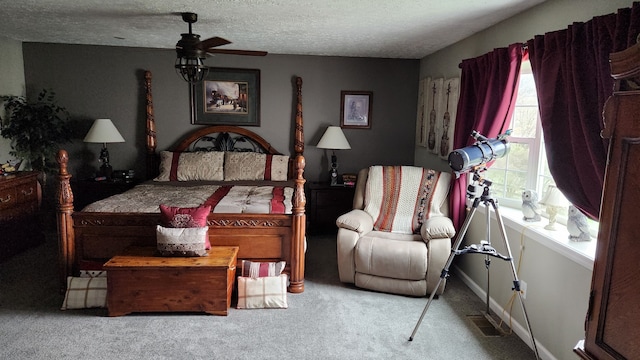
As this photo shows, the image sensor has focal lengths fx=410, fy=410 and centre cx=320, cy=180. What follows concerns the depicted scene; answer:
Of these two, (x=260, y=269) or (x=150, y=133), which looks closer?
(x=260, y=269)

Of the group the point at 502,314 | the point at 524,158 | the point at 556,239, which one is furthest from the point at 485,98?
the point at 502,314

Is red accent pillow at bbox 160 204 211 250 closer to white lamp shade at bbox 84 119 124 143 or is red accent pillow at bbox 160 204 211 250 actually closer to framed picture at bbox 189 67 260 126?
white lamp shade at bbox 84 119 124 143

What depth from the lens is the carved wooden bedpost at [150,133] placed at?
4.95 meters

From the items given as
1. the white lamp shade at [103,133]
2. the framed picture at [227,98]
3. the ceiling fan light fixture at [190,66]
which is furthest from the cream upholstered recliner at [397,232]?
the white lamp shade at [103,133]

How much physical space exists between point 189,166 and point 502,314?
11.8 feet

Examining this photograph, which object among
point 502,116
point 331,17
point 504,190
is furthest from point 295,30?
point 504,190

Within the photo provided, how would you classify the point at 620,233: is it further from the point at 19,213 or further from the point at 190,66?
the point at 19,213

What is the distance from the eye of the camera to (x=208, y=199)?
12.3 feet

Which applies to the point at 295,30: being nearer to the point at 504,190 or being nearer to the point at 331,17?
the point at 331,17

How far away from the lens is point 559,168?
7.75ft

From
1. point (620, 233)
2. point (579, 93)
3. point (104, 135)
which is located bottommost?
point (620, 233)

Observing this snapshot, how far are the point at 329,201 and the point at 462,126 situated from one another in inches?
76.5

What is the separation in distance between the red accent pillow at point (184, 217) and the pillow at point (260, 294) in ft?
1.34

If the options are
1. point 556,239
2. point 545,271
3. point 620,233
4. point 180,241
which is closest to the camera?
point 620,233
